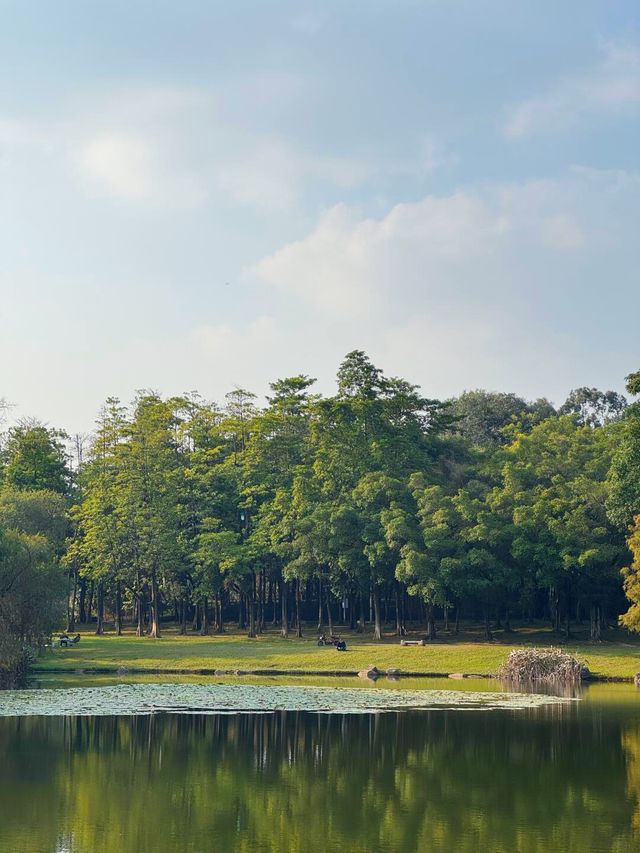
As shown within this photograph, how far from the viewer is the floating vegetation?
3853cm

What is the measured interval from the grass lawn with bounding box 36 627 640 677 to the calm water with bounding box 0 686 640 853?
20.6 metres

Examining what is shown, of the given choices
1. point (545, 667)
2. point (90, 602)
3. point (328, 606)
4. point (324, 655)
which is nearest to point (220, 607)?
point (328, 606)

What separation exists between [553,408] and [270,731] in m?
103

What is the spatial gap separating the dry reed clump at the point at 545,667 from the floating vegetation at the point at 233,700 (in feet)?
23.8

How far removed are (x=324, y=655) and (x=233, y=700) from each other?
2142cm

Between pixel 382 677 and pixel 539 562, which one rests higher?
pixel 539 562

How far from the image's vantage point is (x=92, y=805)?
23047 mm

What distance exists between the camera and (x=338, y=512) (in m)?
74.5

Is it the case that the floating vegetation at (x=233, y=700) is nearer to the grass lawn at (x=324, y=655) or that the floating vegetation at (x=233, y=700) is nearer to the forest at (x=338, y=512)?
the grass lawn at (x=324, y=655)

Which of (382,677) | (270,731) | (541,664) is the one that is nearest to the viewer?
(270,731)

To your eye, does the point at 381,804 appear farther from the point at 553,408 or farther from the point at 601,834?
the point at 553,408

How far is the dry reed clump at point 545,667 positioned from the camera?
52938mm

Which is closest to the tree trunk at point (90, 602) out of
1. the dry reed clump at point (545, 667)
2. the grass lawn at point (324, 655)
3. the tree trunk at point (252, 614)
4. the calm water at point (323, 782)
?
the tree trunk at point (252, 614)

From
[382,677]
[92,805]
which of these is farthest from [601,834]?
[382,677]
